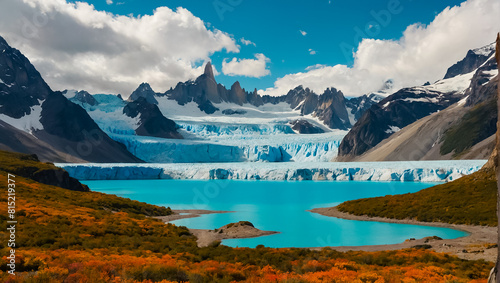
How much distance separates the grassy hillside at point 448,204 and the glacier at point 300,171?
44.6 meters

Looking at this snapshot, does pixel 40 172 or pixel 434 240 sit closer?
pixel 434 240

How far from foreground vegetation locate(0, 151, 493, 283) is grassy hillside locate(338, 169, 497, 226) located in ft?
54.4

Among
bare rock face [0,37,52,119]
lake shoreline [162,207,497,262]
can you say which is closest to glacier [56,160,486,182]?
lake shoreline [162,207,497,262]

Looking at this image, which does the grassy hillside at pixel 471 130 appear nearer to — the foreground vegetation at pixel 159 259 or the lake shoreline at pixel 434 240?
the lake shoreline at pixel 434 240

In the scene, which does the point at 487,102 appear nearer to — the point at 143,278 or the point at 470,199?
the point at 470,199

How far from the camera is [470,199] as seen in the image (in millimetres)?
37562

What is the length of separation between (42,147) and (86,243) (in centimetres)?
13788

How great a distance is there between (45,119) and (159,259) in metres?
178

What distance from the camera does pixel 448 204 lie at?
38156mm

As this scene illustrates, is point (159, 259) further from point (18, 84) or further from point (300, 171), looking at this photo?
point (18, 84)

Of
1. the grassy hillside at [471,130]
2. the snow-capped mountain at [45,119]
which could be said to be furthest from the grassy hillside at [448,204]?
the snow-capped mountain at [45,119]

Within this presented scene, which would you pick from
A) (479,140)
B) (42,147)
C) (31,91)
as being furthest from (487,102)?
(31,91)

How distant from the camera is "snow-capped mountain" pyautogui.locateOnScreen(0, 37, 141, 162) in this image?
154 metres

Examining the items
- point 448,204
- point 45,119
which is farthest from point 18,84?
point 448,204
